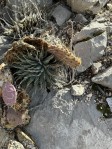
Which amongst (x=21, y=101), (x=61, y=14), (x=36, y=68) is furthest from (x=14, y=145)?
(x=61, y=14)

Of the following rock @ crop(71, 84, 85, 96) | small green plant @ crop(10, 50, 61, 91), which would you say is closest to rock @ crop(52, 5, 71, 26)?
small green plant @ crop(10, 50, 61, 91)

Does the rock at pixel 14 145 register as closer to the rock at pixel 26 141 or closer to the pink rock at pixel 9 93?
the rock at pixel 26 141

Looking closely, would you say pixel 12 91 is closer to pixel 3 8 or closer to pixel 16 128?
pixel 16 128

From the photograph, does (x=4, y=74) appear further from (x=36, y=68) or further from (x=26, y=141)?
(x=26, y=141)

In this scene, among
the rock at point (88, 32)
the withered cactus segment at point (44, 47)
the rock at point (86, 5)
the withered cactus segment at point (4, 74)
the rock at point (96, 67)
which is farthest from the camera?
the rock at point (86, 5)

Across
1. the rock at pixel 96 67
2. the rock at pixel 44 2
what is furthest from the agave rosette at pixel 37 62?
the rock at pixel 44 2

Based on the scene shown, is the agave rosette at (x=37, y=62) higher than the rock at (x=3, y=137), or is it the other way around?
the agave rosette at (x=37, y=62)
